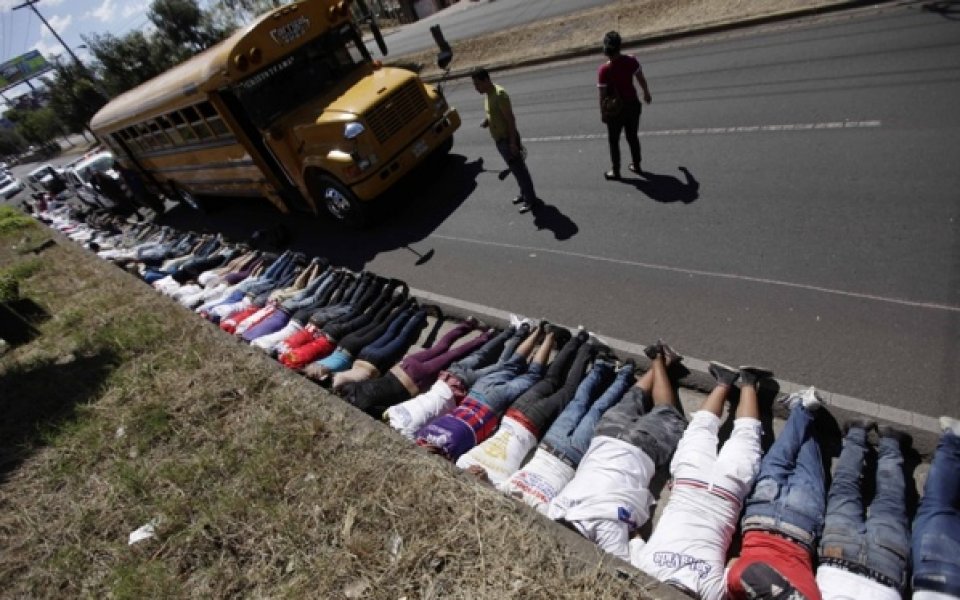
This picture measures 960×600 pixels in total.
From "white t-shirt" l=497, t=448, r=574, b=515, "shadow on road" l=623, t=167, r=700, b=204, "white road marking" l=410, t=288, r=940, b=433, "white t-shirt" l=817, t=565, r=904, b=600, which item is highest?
"white t-shirt" l=497, t=448, r=574, b=515

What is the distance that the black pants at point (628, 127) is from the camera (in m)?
6.67

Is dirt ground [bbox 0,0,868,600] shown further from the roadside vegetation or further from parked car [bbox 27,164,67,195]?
parked car [bbox 27,164,67,195]

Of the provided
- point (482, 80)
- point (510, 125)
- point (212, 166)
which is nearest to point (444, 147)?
point (510, 125)

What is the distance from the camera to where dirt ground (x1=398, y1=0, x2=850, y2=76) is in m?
10.5

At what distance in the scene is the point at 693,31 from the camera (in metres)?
10.6

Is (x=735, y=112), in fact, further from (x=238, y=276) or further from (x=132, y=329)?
(x=132, y=329)

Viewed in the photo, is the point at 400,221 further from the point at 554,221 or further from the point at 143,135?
the point at 143,135

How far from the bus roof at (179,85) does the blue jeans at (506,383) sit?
660 cm

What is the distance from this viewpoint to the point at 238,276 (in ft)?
26.7

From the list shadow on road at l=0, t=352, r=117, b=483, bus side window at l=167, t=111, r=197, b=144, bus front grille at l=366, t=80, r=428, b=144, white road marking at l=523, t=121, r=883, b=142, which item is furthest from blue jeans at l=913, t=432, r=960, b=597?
bus side window at l=167, t=111, r=197, b=144

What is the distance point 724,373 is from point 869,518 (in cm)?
134

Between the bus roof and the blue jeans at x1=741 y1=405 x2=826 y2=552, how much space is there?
8646 millimetres

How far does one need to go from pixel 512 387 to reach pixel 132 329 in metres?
6.02

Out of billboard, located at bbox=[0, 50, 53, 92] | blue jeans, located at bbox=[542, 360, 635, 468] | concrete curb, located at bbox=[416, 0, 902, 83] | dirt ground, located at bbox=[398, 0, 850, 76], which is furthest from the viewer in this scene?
billboard, located at bbox=[0, 50, 53, 92]
